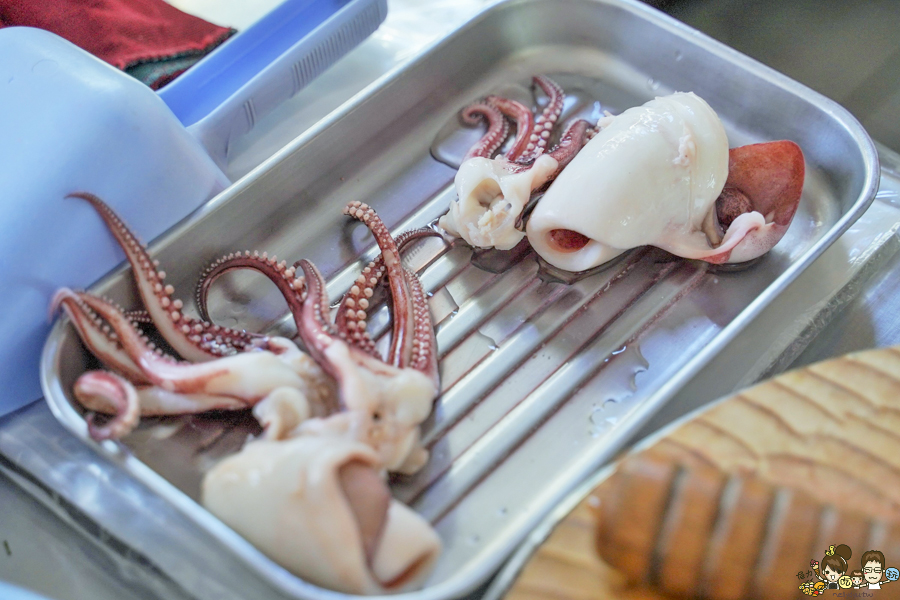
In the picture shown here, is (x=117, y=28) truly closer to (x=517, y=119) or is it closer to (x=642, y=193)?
(x=517, y=119)

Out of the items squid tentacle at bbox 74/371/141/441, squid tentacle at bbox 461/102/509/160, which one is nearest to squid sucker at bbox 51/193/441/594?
squid tentacle at bbox 74/371/141/441

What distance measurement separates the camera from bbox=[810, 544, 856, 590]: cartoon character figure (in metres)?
0.90

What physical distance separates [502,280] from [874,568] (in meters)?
0.87

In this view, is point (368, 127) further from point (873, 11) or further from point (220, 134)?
point (873, 11)

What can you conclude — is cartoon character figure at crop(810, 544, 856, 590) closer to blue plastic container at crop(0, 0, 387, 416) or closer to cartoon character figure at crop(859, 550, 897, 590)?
cartoon character figure at crop(859, 550, 897, 590)

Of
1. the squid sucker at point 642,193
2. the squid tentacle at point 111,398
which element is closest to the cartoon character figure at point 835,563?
the squid sucker at point 642,193

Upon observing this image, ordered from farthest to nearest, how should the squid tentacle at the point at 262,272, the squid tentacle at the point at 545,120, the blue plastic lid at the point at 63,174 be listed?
the squid tentacle at the point at 545,120
the squid tentacle at the point at 262,272
the blue plastic lid at the point at 63,174

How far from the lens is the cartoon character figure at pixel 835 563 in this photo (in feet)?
2.97

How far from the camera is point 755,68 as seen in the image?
1.65 metres

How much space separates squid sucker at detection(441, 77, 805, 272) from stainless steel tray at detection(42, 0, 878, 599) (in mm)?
81

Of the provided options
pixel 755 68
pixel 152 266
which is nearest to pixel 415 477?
pixel 152 266

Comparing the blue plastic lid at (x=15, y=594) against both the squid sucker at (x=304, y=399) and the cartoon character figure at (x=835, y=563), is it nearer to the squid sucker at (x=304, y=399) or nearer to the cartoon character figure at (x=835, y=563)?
the squid sucker at (x=304, y=399)

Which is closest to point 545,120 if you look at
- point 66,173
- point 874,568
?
point 66,173

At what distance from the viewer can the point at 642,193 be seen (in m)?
1.41
